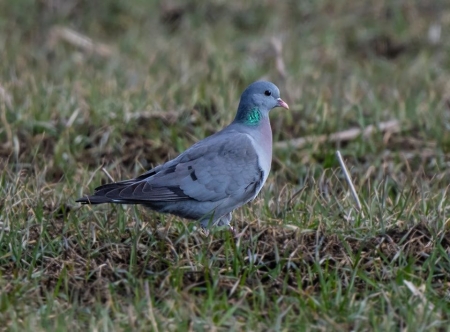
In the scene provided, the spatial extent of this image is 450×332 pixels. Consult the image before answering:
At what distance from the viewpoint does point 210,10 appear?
32.3 feet

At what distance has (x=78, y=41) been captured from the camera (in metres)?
8.89

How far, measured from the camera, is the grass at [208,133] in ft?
12.6

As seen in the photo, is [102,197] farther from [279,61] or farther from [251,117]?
[279,61]

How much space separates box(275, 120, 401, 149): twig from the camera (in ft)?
21.1

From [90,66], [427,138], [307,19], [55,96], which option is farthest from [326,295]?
[307,19]

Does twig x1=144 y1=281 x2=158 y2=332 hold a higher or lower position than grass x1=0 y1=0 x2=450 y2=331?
higher

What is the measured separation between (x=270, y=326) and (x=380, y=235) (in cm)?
96

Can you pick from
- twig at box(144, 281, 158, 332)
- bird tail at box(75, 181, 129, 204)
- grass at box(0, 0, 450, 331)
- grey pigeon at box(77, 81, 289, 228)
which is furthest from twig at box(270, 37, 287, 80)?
twig at box(144, 281, 158, 332)

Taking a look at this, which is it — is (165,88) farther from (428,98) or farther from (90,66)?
(428,98)

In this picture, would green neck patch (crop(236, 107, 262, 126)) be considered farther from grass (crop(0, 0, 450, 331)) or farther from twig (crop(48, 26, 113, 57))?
twig (crop(48, 26, 113, 57))

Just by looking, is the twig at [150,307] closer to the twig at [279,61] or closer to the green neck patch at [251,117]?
the green neck patch at [251,117]

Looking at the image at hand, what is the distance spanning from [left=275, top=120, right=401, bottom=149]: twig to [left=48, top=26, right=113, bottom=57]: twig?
9.10 ft

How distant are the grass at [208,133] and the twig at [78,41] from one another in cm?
6

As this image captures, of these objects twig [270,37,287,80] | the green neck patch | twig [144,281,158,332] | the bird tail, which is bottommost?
twig [270,37,287,80]
